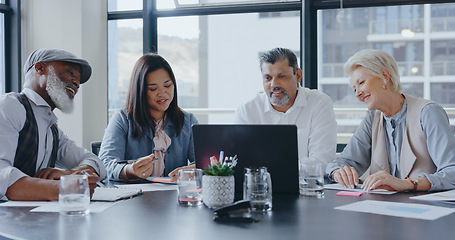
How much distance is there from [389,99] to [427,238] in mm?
1222

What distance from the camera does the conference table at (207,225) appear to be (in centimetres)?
114

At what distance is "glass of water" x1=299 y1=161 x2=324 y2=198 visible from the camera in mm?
1684

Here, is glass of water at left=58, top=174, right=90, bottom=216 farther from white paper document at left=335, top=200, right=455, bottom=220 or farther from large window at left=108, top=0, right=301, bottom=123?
large window at left=108, top=0, right=301, bottom=123

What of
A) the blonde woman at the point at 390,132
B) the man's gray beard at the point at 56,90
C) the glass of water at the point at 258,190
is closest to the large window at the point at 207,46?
the blonde woman at the point at 390,132

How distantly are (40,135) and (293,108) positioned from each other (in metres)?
1.42

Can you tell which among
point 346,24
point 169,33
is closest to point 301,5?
point 346,24

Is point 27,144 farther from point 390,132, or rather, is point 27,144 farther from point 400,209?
point 390,132

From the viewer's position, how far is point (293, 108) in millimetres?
2750

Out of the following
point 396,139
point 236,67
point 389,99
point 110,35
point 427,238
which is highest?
point 110,35

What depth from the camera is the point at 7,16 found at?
4059mm

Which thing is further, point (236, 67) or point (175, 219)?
point (236, 67)

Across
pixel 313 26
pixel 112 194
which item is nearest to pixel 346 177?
pixel 112 194

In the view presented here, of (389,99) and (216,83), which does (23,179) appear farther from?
(216,83)

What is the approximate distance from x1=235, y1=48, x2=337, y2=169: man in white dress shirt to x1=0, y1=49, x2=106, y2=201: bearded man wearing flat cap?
1007 millimetres
